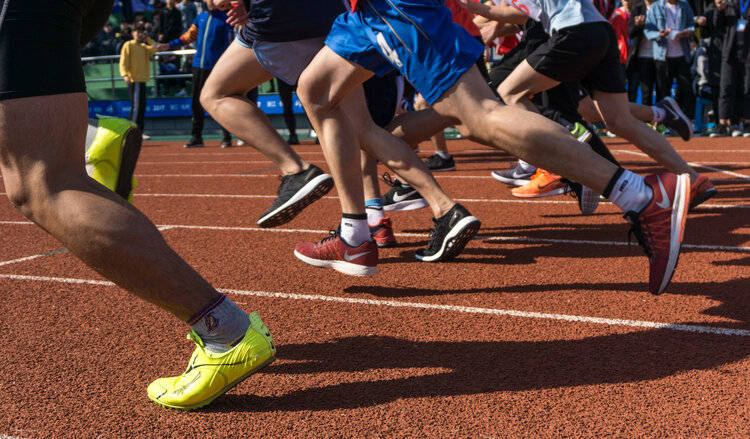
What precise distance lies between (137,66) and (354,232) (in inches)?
471

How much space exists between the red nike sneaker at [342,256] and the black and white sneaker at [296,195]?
0.18m

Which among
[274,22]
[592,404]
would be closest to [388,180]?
[274,22]

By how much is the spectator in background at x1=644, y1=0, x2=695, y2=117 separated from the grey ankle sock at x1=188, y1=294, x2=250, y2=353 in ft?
37.7

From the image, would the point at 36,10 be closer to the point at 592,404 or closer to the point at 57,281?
the point at 592,404

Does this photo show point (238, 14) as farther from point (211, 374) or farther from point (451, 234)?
point (211, 374)

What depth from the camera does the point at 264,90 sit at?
621 inches

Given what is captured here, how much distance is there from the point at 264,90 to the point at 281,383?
1407 cm

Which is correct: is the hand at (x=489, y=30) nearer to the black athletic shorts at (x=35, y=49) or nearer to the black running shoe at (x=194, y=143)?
the black athletic shorts at (x=35, y=49)

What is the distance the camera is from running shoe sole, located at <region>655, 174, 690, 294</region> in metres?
2.54

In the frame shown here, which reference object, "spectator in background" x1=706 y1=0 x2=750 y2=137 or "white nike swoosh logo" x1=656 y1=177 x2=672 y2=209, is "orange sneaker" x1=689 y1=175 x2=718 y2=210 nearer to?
"white nike swoosh logo" x1=656 y1=177 x2=672 y2=209

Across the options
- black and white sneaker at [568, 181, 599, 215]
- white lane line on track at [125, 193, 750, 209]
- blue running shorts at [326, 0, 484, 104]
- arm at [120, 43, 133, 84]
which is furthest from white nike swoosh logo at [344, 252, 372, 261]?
arm at [120, 43, 133, 84]

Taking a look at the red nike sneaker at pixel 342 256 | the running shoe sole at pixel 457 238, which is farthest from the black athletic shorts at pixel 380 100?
the red nike sneaker at pixel 342 256

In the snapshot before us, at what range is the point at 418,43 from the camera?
2.84 meters

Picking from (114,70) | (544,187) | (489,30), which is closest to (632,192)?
(544,187)
